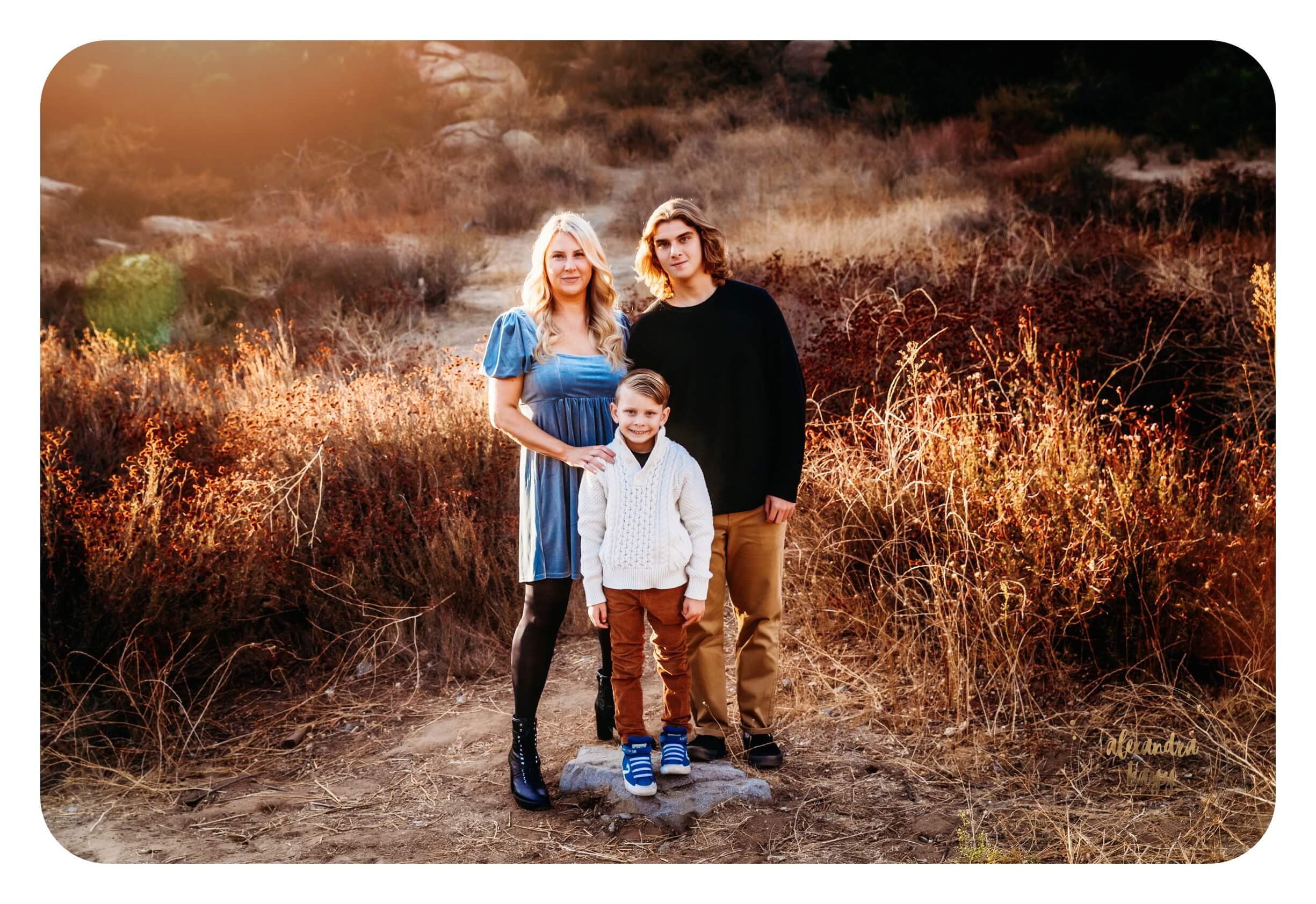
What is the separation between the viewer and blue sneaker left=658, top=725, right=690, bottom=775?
124 inches

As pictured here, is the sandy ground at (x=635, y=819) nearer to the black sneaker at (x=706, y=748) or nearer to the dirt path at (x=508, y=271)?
the black sneaker at (x=706, y=748)

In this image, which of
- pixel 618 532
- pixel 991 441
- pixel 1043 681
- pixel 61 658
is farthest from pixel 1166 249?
pixel 61 658

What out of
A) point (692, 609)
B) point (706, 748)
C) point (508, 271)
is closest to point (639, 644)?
point (692, 609)

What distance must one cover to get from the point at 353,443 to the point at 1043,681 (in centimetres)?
329

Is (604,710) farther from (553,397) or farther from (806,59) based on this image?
(806,59)

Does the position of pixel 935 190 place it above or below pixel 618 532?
above

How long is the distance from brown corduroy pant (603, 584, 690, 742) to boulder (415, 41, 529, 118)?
139 inches

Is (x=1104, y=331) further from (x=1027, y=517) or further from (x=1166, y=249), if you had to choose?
(x=1027, y=517)

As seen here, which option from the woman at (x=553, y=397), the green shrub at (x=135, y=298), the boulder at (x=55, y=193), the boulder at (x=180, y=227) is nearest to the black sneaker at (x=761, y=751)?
the woman at (x=553, y=397)

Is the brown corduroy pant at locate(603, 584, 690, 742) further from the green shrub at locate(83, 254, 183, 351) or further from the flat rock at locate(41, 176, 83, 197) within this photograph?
the flat rock at locate(41, 176, 83, 197)

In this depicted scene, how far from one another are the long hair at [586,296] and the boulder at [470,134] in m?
4.07

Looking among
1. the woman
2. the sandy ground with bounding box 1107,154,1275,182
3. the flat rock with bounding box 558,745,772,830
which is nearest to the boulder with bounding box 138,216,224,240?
the woman

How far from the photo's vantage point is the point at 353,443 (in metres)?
4.89

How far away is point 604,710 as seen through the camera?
139 inches
